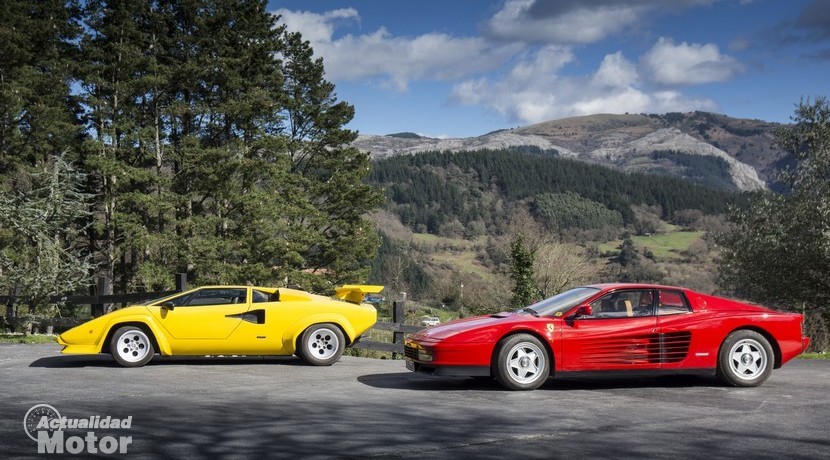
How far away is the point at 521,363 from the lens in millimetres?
9242

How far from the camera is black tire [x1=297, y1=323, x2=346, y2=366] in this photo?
12.0m

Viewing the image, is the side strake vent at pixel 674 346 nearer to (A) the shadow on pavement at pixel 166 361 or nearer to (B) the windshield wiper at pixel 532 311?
(B) the windshield wiper at pixel 532 311

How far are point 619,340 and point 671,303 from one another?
37.5 inches

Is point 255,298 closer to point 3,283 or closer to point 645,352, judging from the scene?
point 645,352

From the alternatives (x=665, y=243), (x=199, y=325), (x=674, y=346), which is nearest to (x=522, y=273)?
(x=199, y=325)

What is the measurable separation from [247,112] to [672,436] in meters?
33.4

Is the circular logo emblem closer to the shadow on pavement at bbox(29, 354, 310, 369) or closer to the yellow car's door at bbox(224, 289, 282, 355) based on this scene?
the yellow car's door at bbox(224, 289, 282, 355)

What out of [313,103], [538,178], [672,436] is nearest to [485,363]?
[672,436]

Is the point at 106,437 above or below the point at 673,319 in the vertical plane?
below

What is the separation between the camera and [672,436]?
643 centimetres

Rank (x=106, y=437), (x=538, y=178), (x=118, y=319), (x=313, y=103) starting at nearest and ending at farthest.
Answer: (x=106, y=437)
(x=118, y=319)
(x=313, y=103)
(x=538, y=178)

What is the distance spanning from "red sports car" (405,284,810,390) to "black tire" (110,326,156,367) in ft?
14.3

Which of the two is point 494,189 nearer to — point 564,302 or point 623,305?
point 564,302

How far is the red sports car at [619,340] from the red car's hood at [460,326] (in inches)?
0.8
